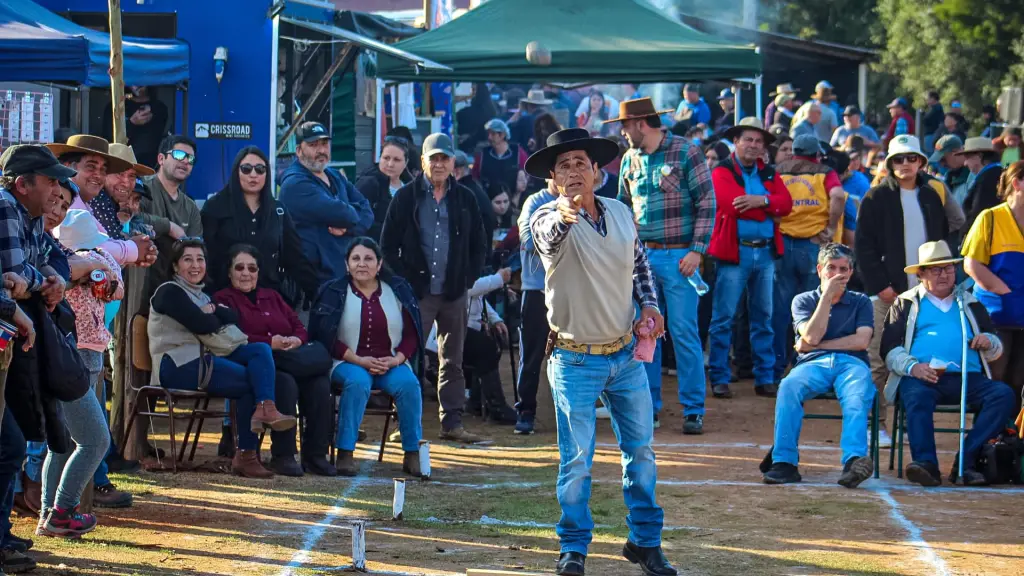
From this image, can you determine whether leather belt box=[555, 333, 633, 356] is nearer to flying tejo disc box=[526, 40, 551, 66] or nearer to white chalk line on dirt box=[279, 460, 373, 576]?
A: white chalk line on dirt box=[279, 460, 373, 576]

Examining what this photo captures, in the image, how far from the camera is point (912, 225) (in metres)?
11.5

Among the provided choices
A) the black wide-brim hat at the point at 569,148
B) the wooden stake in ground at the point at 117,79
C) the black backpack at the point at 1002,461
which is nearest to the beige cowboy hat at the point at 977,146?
the black backpack at the point at 1002,461

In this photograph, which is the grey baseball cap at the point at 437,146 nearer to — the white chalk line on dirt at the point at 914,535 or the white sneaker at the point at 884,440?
the white sneaker at the point at 884,440

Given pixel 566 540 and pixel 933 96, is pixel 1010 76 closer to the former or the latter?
pixel 933 96

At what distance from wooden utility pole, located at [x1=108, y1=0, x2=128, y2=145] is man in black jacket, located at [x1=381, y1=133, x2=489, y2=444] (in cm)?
268

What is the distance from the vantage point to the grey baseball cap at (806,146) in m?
13.1

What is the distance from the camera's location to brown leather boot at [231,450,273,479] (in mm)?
9172

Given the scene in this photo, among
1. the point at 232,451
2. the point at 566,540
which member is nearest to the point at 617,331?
the point at 566,540

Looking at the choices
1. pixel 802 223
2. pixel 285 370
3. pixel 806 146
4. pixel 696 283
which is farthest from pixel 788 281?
pixel 285 370

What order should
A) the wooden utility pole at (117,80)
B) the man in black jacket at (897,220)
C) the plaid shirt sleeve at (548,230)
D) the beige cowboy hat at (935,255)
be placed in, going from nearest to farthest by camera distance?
1. the plaid shirt sleeve at (548,230)
2. the wooden utility pole at (117,80)
3. the beige cowboy hat at (935,255)
4. the man in black jacket at (897,220)

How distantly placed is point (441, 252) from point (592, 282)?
170 inches

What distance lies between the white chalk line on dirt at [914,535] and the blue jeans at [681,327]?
214 centimetres

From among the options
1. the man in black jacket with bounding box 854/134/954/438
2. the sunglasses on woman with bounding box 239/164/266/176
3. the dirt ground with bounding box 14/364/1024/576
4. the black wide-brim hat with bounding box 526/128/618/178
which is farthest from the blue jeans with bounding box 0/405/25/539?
the man in black jacket with bounding box 854/134/954/438

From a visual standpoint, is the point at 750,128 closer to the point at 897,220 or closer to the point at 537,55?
the point at 897,220
